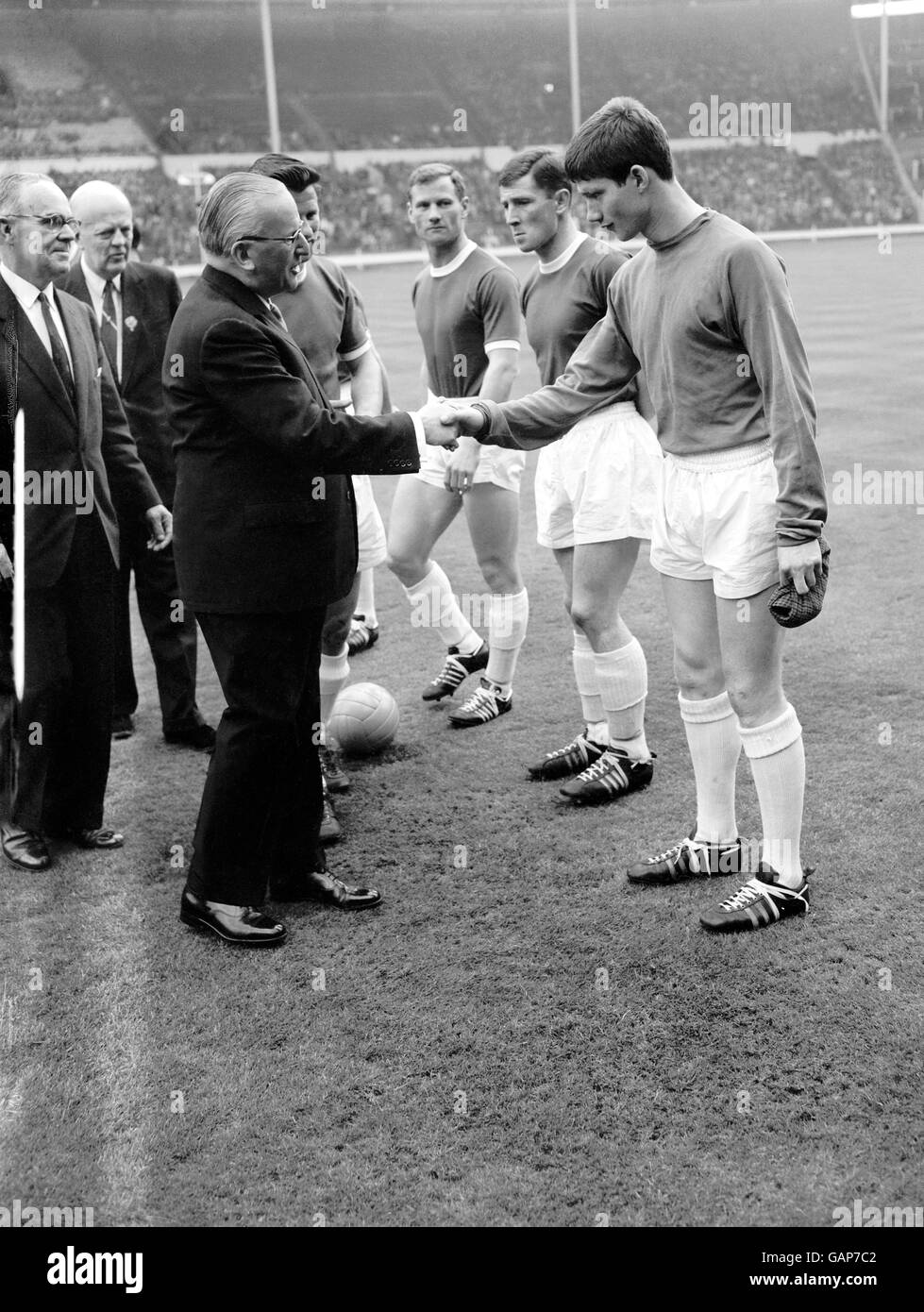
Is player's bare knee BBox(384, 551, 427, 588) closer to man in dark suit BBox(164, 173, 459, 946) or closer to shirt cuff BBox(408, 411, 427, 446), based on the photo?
man in dark suit BBox(164, 173, 459, 946)

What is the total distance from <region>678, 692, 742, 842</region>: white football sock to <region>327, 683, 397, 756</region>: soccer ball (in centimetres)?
171

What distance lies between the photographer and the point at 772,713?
12.8 feet

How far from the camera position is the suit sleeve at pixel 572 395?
4266 millimetres

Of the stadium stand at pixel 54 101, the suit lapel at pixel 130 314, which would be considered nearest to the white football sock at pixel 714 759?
the suit lapel at pixel 130 314

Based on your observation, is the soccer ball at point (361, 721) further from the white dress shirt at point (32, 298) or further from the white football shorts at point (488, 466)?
the white dress shirt at point (32, 298)

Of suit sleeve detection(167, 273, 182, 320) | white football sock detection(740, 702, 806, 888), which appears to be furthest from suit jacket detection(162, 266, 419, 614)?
suit sleeve detection(167, 273, 182, 320)

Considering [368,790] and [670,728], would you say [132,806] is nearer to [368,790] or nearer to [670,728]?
[368,790]

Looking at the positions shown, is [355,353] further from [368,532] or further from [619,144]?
[619,144]

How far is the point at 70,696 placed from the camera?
4855 mm

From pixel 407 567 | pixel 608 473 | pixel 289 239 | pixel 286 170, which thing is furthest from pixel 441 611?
pixel 289 239

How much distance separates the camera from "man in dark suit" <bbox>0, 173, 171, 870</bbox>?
4.50m

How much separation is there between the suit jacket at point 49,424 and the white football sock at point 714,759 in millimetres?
2172
